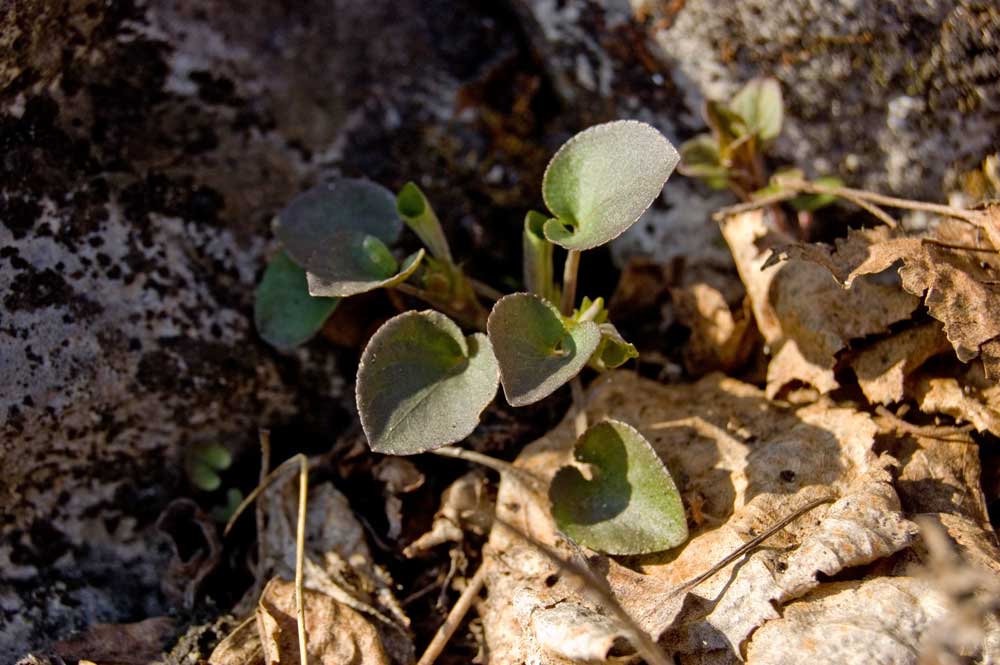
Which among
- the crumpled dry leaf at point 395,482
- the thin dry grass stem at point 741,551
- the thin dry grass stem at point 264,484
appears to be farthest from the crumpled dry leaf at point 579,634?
the thin dry grass stem at point 264,484

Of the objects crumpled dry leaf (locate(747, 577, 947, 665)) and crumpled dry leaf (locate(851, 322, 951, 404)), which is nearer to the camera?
crumpled dry leaf (locate(747, 577, 947, 665))

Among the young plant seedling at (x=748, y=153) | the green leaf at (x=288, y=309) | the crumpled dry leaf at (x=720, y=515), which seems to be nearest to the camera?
the crumpled dry leaf at (x=720, y=515)

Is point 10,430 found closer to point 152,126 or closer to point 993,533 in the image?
point 152,126

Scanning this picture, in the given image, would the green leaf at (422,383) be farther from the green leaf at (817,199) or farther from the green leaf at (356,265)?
the green leaf at (817,199)

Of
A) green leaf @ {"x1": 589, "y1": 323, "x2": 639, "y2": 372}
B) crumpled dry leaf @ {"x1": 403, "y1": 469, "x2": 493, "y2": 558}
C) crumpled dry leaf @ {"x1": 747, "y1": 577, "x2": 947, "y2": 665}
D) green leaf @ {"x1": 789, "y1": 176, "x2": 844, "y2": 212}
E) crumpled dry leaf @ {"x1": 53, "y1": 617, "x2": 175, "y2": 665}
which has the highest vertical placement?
green leaf @ {"x1": 589, "y1": 323, "x2": 639, "y2": 372}

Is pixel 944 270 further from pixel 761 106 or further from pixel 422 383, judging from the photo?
pixel 422 383

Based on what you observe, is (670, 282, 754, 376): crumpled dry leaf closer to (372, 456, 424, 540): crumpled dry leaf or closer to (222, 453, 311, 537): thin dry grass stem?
(372, 456, 424, 540): crumpled dry leaf

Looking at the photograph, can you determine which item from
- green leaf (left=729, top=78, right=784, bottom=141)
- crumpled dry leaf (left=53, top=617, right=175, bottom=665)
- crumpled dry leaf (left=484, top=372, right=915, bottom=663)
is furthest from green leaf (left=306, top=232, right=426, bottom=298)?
green leaf (left=729, top=78, right=784, bottom=141)
